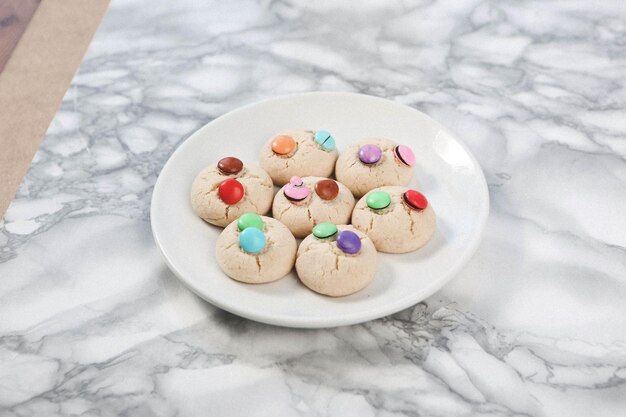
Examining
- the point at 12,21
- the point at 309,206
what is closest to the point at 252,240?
the point at 309,206

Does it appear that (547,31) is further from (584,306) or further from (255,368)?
(255,368)

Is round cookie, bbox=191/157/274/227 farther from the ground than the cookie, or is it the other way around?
the cookie

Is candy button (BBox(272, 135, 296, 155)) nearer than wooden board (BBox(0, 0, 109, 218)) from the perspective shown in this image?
Yes

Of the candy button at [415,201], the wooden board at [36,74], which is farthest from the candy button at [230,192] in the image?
the wooden board at [36,74]

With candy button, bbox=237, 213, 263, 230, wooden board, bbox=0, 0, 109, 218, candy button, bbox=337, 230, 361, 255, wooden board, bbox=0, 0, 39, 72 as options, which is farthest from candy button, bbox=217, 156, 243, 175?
wooden board, bbox=0, 0, 39, 72

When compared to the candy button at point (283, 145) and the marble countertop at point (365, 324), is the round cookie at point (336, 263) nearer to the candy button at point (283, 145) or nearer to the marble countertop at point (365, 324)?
the marble countertop at point (365, 324)

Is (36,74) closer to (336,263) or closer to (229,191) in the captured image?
(229,191)

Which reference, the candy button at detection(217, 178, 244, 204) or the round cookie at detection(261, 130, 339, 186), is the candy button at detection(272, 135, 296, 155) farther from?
the candy button at detection(217, 178, 244, 204)
